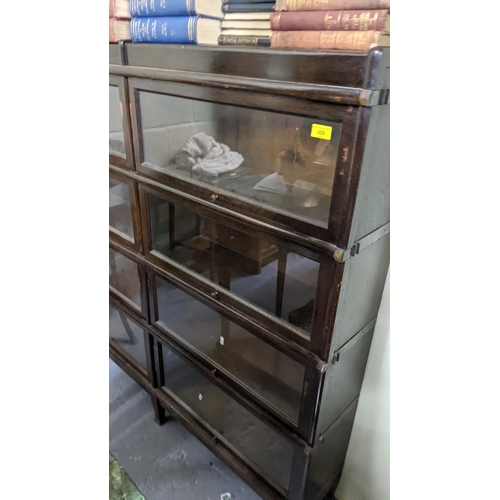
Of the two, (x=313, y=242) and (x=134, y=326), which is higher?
(x=313, y=242)

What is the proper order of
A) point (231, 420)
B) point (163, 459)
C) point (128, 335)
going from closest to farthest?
1. point (231, 420)
2. point (163, 459)
3. point (128, 335)

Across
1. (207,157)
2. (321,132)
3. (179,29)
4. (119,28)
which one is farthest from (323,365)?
(119,28)

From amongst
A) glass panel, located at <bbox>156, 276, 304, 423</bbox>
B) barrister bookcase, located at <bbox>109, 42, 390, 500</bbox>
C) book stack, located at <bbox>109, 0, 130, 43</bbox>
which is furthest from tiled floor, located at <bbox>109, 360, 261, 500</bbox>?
book stack, located at <bbox>109, 0, 130, 43</bbox>

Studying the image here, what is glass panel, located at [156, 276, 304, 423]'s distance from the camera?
1.11 metres

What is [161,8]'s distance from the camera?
931 mm

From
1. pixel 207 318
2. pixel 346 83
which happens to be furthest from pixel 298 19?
pixel 207 318

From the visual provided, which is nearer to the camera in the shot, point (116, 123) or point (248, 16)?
point (248, 16)

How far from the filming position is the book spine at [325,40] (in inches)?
26.4

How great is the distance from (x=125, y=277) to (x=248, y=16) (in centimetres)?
105

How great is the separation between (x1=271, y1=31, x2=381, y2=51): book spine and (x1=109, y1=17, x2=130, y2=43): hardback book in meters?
0.47

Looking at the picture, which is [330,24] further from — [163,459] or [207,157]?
[163,459]
